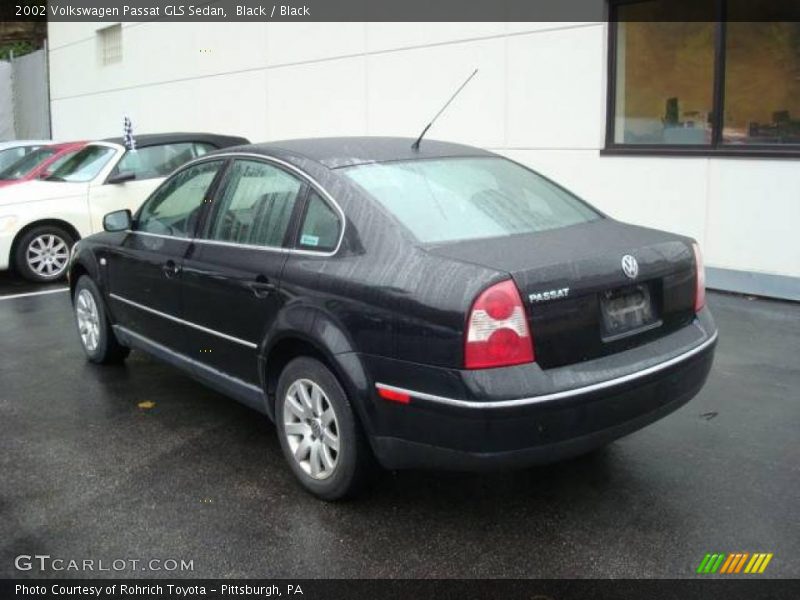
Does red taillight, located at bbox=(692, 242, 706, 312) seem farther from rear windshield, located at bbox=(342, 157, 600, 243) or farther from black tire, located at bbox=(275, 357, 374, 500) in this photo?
black tire, located at bbox=(275, 357, 374, 500)

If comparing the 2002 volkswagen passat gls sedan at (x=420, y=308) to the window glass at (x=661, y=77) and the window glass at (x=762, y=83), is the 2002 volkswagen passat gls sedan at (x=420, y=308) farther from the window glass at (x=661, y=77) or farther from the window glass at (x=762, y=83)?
the window glass at (x=661, y=77)

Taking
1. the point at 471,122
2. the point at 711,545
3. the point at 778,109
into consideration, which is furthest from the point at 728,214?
the point at 711,545

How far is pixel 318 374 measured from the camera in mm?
3668

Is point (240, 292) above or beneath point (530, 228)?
beneath

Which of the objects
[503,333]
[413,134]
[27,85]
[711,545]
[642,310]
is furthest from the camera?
[27,85]

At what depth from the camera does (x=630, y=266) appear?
3508 mm

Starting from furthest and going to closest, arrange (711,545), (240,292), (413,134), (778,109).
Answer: (413,134) → (778,109) → (240,292) → (711,545)

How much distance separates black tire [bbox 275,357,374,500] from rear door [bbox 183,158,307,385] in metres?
0.30

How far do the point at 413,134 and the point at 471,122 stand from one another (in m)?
1.02

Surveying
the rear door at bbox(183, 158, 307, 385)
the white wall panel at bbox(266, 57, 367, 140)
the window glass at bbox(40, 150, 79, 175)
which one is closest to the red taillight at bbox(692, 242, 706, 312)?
the rear door at bbox(183, 158, 307, 385)

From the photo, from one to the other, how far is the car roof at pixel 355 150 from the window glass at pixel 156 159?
17.8ft

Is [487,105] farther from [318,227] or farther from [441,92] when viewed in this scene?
[318,227]

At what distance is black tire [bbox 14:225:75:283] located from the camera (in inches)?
367

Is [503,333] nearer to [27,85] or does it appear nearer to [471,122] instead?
[471,122]
